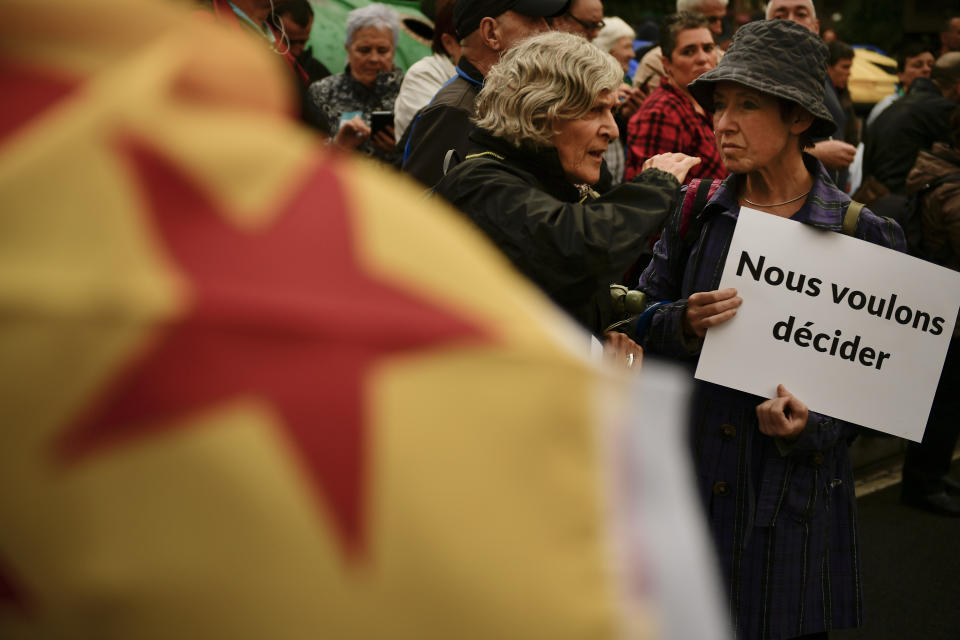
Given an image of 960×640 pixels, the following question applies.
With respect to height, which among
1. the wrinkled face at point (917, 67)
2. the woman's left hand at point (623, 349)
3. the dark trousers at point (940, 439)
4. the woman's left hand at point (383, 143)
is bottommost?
the dark trousers at point (940, 439)

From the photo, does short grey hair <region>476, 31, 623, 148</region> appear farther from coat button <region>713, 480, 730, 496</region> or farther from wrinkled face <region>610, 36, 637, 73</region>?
wrinkled face <region>610, 36, 637, 73</region>

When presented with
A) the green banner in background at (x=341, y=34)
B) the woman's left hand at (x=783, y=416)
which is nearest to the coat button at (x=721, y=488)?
the woman's left hand at (x=783, y=416)

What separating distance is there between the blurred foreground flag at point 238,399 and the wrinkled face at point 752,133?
2350mm

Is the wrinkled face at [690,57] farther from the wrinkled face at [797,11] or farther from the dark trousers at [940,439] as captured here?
the dark trousers at [940,439]

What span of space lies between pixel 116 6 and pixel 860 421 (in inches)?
96.8

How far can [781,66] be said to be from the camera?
2.85 metres

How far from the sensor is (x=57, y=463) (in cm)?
59

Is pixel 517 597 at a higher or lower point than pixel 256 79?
lower

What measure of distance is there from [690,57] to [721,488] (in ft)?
9.45

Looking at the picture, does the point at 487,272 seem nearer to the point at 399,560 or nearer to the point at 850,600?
the point at 399,560

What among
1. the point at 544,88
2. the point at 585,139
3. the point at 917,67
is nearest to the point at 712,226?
the point at 585,139

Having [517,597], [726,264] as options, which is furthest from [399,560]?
[726,264]

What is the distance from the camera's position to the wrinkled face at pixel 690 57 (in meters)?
5.03

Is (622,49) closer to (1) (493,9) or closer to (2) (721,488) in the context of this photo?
(1) (493,9)
